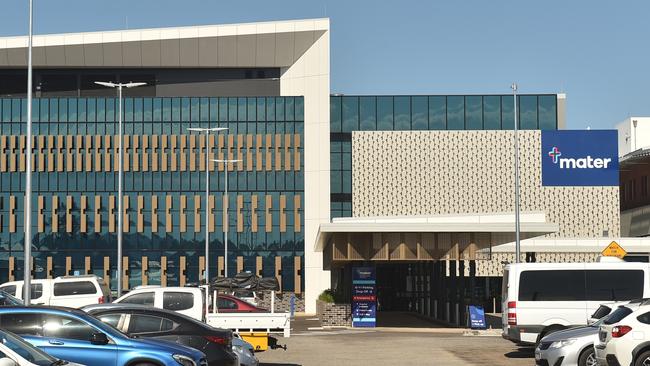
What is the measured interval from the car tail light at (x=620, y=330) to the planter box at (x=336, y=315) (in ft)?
100

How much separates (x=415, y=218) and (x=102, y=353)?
1935 inches

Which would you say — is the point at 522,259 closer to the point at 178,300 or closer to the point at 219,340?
the point at 178,300

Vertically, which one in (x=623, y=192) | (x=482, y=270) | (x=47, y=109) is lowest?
(x=482, y=270)

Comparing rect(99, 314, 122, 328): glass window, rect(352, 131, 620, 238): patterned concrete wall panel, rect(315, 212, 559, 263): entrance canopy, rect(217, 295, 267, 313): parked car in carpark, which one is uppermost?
rect(352, 131, 620, 238): patterned concrete wall panel

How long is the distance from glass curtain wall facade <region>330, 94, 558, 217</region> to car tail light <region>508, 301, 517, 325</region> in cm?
4740

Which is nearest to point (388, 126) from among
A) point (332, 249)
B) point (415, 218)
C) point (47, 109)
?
point (415, 218)

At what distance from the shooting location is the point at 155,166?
7944 cm

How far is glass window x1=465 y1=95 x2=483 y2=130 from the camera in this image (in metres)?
78.2

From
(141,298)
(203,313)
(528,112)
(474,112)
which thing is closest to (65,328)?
(203,313)

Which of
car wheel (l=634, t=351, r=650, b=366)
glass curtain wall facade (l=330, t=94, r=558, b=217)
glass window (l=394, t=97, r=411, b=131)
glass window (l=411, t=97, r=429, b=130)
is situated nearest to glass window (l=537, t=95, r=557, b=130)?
glass curtain wall facade (l=330, t=94, r=558, b=217)

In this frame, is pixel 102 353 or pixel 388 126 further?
pixel 388 126

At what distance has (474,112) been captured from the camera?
3086 inches

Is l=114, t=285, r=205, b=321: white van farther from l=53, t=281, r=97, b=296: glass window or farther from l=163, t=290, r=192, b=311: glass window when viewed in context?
l=53, t=281, r=97, b=296: glass window

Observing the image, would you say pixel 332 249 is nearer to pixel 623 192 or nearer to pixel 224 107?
pixel 224 107
